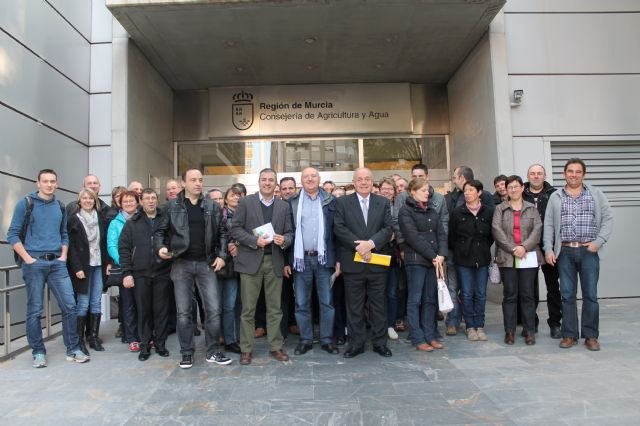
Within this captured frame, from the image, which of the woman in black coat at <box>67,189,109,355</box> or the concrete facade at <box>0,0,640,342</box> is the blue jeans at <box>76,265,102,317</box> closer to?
the woman in black coat at <box>67,189,109,355</box>

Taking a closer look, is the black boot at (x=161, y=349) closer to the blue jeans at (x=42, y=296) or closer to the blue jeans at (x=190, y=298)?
the blue jeans at (x=190, y=298)

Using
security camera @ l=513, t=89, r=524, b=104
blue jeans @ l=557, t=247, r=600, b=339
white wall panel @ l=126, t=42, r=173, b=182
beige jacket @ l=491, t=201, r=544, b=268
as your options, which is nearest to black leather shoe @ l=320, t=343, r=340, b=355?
beige jacket @ l=491, t=201, r=544, b=268

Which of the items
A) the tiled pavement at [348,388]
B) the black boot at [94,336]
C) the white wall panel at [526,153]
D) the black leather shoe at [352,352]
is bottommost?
the tiled pavement at [348,388]

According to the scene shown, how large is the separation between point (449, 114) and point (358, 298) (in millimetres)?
6795

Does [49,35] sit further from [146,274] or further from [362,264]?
[362,264]

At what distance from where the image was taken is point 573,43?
782cm

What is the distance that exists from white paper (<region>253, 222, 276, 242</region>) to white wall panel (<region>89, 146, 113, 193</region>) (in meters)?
4.15

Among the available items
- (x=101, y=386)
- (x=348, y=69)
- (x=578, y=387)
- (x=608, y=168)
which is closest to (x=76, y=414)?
(x=101, y=386)

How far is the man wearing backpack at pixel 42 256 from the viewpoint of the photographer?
450cm

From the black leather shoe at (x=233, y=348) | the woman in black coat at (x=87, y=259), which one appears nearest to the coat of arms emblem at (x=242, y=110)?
the woman in black coat at (x=87, y=259)

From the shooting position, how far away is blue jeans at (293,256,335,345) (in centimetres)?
475

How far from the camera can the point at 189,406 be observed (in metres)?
3.38

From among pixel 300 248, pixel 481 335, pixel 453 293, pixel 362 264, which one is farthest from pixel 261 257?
pixel 481 335

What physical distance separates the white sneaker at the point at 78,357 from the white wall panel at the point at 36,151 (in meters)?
2.44
